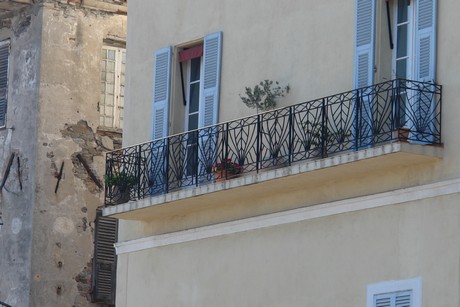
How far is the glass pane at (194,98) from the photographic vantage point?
23000mm

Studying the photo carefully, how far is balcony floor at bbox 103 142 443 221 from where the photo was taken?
1867 centimetres

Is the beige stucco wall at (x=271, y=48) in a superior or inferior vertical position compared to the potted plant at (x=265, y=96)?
superior

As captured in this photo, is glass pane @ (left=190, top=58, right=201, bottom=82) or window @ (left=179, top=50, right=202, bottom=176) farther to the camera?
glass pane @ (left=190, top=58, right=201, bottom=82)

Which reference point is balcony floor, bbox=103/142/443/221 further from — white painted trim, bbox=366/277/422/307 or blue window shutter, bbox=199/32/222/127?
white painted trim, bbox=366/277/422/307

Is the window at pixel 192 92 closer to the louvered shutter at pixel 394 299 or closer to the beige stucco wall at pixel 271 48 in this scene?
the beige stucco wall at pixel 271 48

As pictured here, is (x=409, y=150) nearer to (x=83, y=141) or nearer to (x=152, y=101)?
(x=152, y=101)

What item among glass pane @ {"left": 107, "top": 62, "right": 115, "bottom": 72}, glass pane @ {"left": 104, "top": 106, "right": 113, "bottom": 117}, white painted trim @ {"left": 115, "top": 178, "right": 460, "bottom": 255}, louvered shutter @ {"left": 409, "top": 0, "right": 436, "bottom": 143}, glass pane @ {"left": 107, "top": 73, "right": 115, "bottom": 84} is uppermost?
glass pane @ {"left": 107, "top": 62, "right": 115, "bottom": 72}

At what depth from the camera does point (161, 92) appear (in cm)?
2323

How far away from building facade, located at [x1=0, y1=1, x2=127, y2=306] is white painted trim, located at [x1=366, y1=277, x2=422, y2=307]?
9.58 metres

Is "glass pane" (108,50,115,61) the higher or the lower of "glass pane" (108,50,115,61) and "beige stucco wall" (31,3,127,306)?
the higher

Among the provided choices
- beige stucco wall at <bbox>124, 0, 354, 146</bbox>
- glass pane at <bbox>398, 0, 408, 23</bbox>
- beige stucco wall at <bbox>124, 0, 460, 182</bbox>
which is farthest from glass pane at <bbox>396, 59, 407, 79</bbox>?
beige stucco wall at <bbox>124, 0, 354, 146</bbox>

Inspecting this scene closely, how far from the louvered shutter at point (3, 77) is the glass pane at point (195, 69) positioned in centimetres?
629

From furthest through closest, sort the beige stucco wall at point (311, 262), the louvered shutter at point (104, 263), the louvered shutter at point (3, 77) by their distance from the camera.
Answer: the louvered shutter at point (3, 77) < the louvered shutter at point (104, 263) < the beige stucco wall at point (311, 262)

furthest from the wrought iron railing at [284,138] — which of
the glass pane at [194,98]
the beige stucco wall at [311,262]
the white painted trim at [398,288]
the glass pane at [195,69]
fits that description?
the white painted trim at [398,288]
